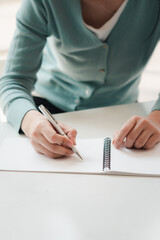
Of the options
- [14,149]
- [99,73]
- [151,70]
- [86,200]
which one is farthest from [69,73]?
[151,70]

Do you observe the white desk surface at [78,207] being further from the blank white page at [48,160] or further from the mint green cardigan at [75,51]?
the mint green cardigan at [75,51]

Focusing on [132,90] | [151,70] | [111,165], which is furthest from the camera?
[151,70]

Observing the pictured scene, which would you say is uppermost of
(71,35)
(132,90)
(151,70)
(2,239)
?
(71,35)

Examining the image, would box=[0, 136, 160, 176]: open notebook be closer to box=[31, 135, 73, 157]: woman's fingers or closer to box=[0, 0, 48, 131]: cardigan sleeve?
box=[31, 135, 73, 157]: woman's fingers

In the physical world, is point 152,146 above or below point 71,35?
below

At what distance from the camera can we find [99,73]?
0.96 meters

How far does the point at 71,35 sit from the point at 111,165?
1.46 feet

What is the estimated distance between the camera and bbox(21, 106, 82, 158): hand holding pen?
26.0 inches

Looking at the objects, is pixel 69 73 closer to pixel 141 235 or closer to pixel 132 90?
pixel 132 90

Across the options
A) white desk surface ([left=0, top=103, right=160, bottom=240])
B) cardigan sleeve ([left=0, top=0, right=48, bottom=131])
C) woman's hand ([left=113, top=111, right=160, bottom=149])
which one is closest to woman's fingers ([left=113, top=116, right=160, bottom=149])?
woman's hand ([left=113, top=111, right=160, bottom=149])

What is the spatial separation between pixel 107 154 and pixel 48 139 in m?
0.14

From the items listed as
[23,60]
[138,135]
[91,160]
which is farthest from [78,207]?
[23,60]

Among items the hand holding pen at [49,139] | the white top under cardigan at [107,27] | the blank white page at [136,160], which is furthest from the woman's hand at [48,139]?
the white top under cardigan at [107,27]

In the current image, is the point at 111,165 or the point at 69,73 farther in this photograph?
the point at 69,73
